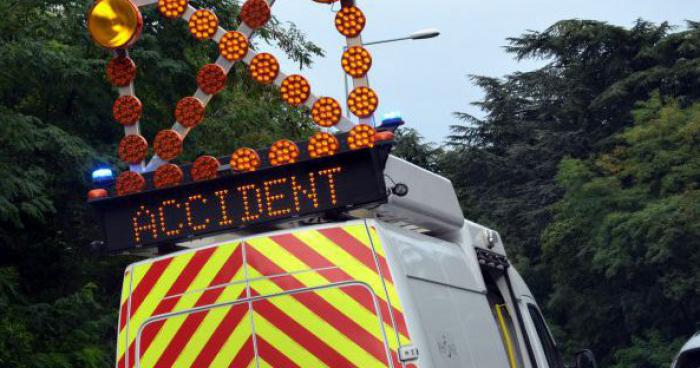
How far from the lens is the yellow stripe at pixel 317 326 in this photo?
625 cm

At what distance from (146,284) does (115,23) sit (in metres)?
1.65

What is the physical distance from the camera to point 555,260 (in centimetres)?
5816

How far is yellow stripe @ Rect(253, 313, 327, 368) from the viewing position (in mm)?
6297

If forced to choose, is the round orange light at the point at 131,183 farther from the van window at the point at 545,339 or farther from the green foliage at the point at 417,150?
the green foliage at the point at 417,150

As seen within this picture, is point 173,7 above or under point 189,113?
above

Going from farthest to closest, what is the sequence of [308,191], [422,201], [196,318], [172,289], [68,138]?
[68,138] → [422,201] → [308,191] → [172,289] → [196,318]

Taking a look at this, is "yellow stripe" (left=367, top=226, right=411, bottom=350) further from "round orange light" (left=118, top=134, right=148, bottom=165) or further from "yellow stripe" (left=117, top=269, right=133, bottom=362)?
"round orange light" (left=118, top=134, right=148, bottom=165)

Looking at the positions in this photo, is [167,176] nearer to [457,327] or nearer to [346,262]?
[346,262]

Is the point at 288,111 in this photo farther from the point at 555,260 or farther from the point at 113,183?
the point at 555,260

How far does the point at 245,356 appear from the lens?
6355 millimetres

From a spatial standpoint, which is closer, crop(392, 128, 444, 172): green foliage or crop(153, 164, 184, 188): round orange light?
crop(153, 164, 184, 188): round orange light

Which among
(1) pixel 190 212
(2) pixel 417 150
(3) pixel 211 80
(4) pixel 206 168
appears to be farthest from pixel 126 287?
(2) pixel 417 150

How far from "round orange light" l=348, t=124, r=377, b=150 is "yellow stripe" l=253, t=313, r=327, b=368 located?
0.98 m

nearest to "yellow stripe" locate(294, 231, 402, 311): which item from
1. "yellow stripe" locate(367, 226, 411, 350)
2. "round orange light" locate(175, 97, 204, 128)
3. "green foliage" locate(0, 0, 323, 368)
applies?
"yellow stripe" locate(367, 226, 411, 350)
